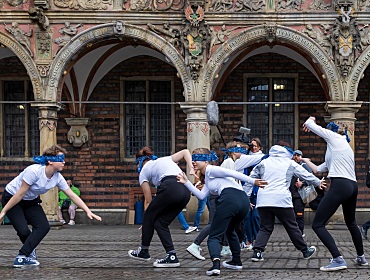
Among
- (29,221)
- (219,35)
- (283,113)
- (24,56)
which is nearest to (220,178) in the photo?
(29,221)

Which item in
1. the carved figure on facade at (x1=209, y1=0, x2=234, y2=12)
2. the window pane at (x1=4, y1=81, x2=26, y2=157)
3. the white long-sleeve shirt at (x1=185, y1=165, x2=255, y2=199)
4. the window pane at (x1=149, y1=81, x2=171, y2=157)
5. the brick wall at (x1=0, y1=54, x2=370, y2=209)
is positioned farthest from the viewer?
the window pane at (x1=4, y1=81, x2=26, y2=157)

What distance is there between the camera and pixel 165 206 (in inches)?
370

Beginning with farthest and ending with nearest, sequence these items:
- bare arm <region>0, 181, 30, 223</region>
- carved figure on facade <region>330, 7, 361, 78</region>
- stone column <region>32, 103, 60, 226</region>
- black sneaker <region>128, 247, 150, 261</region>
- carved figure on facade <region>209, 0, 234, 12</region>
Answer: stone column <region>32, 103, 60, 226</region>
carved figure on facade <region>209, 0, 234, 12</region>
carved figure on facade <region>330, 7, 361, 78</region>
black sneaker <region>128, 247, 150, 261</region>
bare arm <region>0, 181, 30, 223</region>

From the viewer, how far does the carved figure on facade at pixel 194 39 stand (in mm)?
17297

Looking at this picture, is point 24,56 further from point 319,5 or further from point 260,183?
point 260,183

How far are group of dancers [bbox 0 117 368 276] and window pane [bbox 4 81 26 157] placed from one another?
1127 centimetres

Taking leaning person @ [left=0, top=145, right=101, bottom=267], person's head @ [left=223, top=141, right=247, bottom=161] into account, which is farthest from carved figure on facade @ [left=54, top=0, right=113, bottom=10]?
leaning person @ [left=0, top=145, right=101, bottom=267]

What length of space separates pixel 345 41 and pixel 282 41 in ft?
4.82

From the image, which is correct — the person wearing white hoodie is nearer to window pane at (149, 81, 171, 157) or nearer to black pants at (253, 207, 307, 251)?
black pants at (253, 207, 307, 251)

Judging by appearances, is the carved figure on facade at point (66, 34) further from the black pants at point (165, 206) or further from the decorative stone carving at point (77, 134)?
the black pants at point (165, 206)

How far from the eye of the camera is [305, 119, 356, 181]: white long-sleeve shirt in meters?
9.27

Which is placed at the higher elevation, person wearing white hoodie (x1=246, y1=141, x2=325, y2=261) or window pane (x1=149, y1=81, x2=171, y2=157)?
window pane (x1=149, y1=81, x2=171, y2=157)

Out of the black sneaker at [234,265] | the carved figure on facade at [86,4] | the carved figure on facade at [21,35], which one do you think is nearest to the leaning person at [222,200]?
the black sneaker at [234,265]

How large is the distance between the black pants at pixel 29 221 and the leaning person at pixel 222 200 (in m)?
1.93
